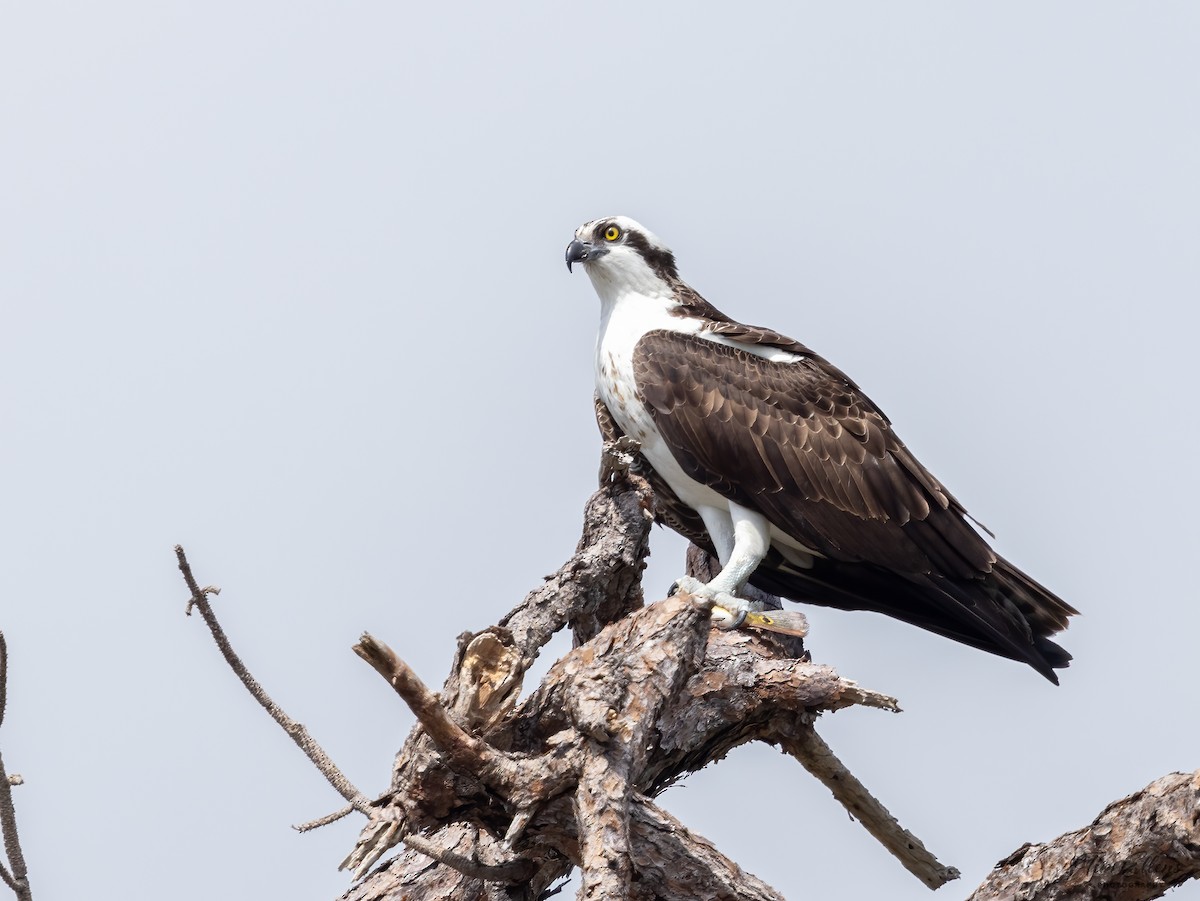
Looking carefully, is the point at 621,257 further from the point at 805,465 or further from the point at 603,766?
the point at 603,766

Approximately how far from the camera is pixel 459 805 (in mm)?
6184

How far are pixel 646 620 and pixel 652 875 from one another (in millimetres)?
1078

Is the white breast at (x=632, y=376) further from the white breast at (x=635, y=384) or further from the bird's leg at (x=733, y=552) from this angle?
the bird's leg at (x=733, y=552)

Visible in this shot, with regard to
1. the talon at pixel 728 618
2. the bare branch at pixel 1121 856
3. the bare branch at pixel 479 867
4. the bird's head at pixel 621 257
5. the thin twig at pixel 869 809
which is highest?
the bird's head at pixel 621 257

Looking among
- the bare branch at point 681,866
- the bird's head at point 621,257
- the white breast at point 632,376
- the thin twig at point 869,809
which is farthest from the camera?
the bird's head at point 621,257

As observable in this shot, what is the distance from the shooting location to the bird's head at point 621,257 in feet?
30.0

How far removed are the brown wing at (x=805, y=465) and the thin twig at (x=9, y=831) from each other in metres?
4.24

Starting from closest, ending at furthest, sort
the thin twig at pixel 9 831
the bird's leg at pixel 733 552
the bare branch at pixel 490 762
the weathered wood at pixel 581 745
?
1. the thin twig at pixel 9 831
2. the bare branch at pixel 490 762
3. the weathered wood at pixel 581 745
4. the bird's leg at pixel 733 552

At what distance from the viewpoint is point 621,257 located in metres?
9.13

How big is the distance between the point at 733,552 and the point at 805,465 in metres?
0.65

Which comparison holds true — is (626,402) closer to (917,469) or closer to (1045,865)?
(917,469)

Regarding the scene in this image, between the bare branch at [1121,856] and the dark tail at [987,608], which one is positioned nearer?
the bare branch at [1121,856]

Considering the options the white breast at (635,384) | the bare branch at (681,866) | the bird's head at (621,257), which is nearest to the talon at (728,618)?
the white breast at (635,384)

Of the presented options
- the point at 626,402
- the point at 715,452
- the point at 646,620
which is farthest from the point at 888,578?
the point at 646,620
